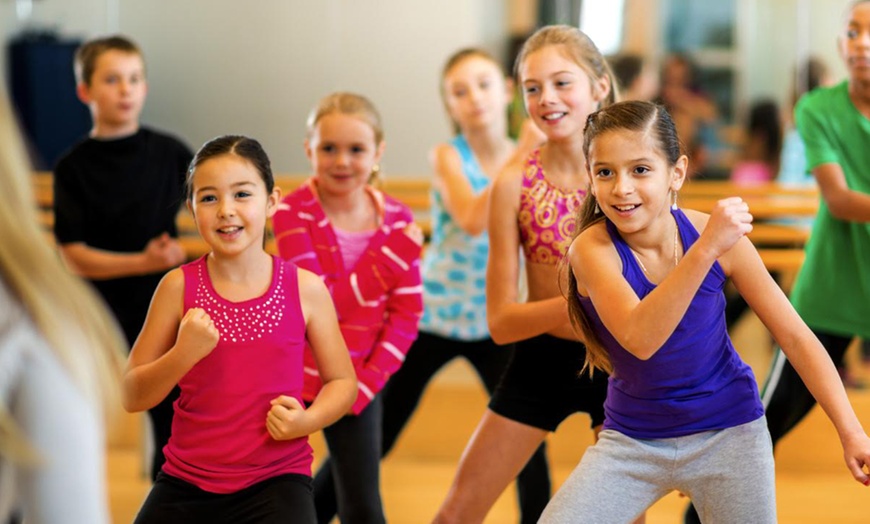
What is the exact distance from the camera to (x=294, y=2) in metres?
6.22

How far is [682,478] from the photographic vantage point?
2102 mm

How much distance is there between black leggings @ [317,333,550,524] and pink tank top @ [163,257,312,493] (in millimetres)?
872

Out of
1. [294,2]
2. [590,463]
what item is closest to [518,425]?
[590,463]

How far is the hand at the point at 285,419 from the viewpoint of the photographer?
219 cm

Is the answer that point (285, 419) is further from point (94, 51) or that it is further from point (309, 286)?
point (94, 51)

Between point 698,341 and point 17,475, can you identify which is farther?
point 698,341

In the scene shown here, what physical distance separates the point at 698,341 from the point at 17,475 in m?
1.18

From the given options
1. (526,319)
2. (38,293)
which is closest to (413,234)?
(526,319)

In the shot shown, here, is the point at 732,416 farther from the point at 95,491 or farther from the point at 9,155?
the point at 9,155

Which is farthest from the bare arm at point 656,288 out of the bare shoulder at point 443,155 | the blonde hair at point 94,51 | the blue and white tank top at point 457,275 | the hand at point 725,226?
the blonde hair at point 94,51

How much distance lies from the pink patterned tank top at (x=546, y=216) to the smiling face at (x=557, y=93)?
115 millimetres

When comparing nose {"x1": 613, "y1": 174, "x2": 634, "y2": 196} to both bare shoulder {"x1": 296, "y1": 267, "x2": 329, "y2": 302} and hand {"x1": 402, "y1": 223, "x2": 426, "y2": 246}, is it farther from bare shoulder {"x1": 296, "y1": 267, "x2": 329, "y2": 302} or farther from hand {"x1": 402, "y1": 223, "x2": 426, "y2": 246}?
hand {"x1": 402, "y1": 223, "x2": 426, "y2": 246}

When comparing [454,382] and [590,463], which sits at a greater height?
[590,463]


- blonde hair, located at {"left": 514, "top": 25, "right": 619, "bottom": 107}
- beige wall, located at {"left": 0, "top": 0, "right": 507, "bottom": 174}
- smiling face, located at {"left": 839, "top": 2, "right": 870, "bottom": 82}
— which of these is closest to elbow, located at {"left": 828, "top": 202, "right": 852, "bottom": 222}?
smiling face, located at {"left": 839, "top": 2, "right": 870, "bottom": 82}
